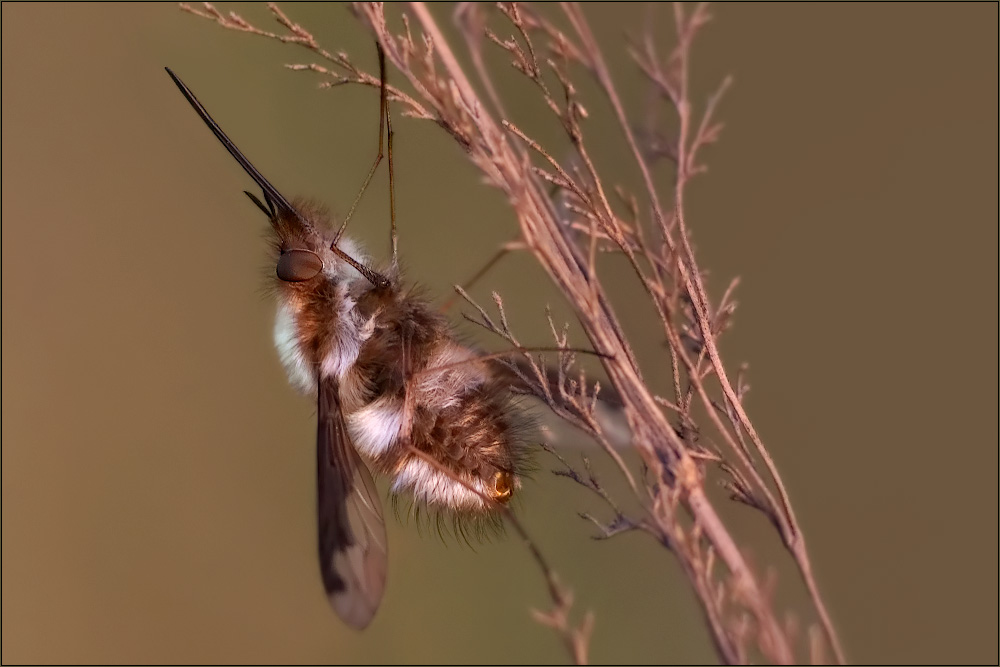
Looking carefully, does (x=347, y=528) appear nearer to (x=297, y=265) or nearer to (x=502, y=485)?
(x=502, y=485)

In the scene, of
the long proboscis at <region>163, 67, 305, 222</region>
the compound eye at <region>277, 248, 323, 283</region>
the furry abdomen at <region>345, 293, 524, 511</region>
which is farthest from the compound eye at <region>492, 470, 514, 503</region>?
the long proboscis at <region>163, 67, 305, 222</region>

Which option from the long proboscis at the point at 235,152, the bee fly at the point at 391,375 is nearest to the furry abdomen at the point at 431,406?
the bee fly at the point at 391,375

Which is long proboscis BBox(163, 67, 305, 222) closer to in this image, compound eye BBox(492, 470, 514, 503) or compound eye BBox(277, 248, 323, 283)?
compound eye BBox(277, 248, 323, 283)

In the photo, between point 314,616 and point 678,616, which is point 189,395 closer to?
point 314,616

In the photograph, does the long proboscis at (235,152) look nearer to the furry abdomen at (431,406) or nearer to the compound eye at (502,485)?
the furry abdomen at (431,406)

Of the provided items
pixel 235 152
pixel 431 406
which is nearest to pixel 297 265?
pixel 235 152

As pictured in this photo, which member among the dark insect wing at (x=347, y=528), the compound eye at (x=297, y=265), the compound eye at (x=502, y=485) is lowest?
the compound eye at (x=502, y=485)

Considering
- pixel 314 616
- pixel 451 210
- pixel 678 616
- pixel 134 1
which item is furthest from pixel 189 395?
pixel 678 616
